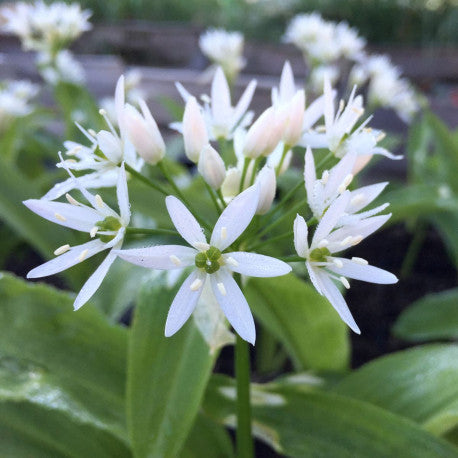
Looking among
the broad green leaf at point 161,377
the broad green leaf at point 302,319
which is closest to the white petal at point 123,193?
the broad green leaf at point 161,377

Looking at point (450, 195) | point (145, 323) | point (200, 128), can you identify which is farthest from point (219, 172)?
point (450, 195)

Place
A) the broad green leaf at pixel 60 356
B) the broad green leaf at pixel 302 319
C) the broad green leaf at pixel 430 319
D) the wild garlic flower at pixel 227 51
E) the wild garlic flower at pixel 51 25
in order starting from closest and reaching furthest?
the broad green leaf at pixel 60 356 < the broad green leaf at pixel 302 319 < the broad green leaf at pixel 430 319 < the wild garlic flower at pixel 51 25 < the wild garlic flower at pixel 227 51

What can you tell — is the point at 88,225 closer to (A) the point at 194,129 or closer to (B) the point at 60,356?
(A) the point at 194,129

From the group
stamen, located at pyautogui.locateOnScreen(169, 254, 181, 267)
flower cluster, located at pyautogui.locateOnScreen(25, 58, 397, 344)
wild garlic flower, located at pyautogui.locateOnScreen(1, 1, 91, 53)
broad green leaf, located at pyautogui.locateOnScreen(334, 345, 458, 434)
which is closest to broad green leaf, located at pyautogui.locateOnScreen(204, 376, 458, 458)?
broad green leaf, located at pyautogui.locateOnScreen(334, 345, 458, 434)

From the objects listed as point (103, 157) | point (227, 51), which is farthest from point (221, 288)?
point (227, 51)

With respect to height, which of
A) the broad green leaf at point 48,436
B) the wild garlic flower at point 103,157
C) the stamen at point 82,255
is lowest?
the broad green leaf at point 48,436

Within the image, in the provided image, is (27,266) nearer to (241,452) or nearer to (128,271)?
(128,271)

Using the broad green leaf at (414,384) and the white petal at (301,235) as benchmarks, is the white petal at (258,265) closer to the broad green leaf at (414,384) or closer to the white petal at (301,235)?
the white petal at (301,235)
